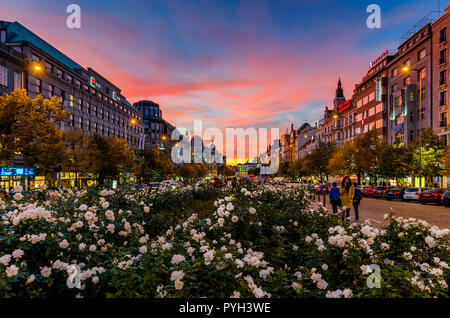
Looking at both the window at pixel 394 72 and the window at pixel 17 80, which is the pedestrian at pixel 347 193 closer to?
the window at pixel 17 80

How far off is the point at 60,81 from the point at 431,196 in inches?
1938

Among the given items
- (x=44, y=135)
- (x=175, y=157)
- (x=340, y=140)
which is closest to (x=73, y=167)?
(x=44, y=135)

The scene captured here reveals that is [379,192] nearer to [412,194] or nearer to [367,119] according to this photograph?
[412,194]

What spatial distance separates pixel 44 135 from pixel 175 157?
92.3 m

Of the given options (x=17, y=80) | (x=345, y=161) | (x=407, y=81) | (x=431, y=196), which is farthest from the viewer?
(x=345, y=161)

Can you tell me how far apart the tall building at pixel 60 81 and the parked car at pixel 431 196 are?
3178 cm

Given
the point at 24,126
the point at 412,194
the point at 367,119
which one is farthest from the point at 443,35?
the point at 24,126

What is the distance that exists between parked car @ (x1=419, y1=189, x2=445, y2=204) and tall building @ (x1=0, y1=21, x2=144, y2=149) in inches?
1251

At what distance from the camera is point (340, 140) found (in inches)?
3034

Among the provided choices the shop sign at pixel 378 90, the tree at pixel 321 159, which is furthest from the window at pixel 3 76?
the shop sign at pixel 378 90

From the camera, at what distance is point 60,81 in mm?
39812

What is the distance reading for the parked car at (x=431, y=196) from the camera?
22859 millimetres

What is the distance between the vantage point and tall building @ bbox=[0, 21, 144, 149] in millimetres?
30000

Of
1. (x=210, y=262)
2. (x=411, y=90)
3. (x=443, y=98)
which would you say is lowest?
(x=210, y=262)
